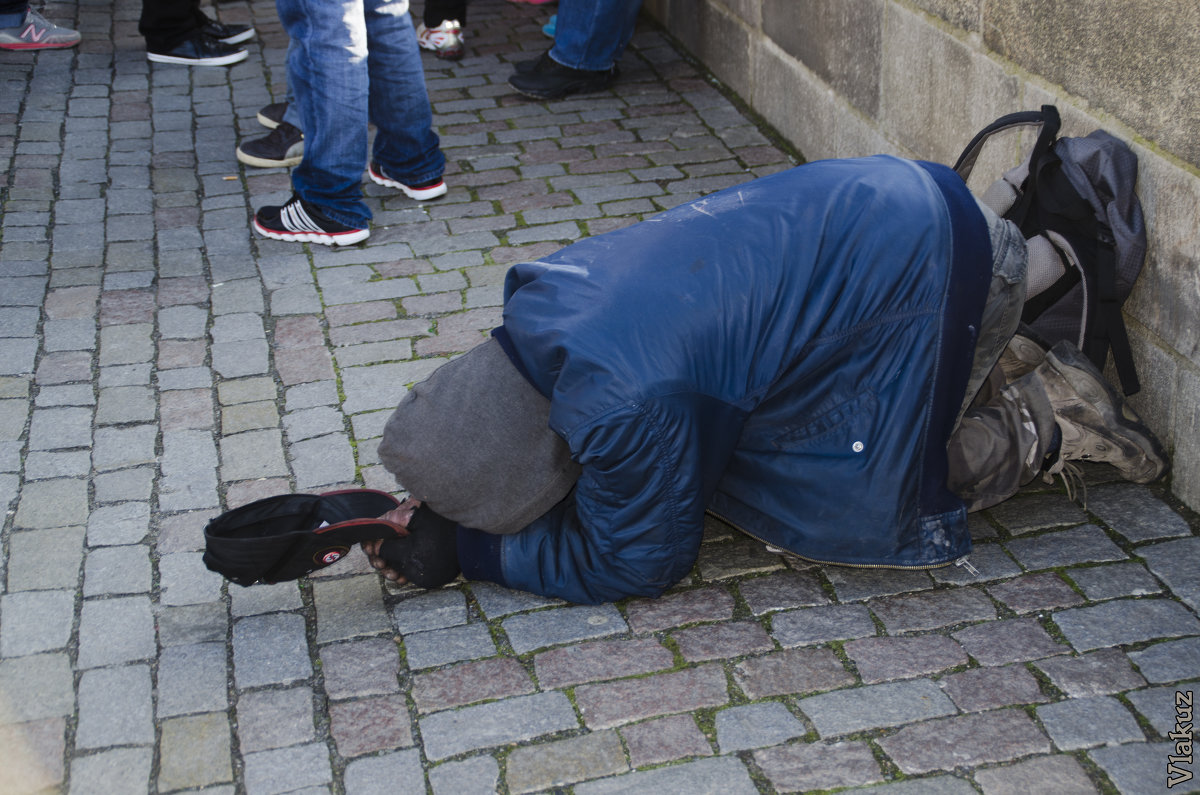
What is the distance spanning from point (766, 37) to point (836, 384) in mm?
3319

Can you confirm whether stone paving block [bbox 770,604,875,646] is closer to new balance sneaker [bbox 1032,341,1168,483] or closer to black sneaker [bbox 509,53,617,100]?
new balance sneaker [bbox 1032,341,1168,483]

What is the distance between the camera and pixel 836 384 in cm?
277

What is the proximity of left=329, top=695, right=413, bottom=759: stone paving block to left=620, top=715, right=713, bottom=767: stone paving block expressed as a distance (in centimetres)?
45

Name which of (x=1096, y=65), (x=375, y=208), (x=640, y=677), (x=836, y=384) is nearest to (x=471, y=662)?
(x=640, y=677)

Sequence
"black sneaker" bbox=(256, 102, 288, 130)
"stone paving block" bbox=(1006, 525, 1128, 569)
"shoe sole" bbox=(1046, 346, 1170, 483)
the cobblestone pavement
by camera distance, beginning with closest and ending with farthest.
A: the cobblestone pavement < "stone paving block" bbox=(1006, 525, 1128, 569) < "shoe sole" bbox=(1046, 346, 1170, 483) < "black sneaker" bbox=(256, 102, 288, 130)

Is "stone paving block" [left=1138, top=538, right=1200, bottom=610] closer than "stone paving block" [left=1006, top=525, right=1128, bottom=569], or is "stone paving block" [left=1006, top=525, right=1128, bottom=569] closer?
"stone paving block" [left=1138, top=538, right=1200, bottom=610]

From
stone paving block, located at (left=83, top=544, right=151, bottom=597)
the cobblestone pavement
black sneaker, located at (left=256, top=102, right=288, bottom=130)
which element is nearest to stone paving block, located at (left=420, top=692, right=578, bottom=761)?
the cobblestone pavement

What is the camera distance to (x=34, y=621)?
286cm

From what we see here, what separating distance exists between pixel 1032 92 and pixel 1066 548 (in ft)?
4.70

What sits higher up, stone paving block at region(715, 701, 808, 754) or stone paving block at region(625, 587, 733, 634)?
stone paving block at region(715, 701, 808, 754)

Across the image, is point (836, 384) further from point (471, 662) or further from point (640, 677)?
point (471, 662)

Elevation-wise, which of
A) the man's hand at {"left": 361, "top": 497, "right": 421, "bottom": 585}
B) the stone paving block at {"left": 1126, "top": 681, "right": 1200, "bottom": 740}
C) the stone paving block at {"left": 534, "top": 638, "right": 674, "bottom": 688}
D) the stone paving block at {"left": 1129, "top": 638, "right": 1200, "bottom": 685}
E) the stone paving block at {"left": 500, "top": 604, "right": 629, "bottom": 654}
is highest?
the man's hand at {"left": 361, "top": 497, "right": 421, "bottom": 585}

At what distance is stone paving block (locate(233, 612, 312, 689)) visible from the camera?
271 cm

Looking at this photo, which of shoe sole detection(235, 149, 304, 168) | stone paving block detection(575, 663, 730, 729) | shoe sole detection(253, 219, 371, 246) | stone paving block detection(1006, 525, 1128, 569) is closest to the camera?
stone paving block detection(575, 663, 730, 729)
